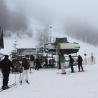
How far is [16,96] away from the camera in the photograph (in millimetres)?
16094

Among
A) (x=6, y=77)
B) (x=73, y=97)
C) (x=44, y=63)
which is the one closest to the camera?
(x=73, y=97)

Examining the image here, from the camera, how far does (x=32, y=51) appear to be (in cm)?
7612

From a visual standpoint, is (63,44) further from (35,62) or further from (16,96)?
(16,96)

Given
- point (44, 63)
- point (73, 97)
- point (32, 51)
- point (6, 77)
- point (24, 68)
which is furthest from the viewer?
point (32, 51)

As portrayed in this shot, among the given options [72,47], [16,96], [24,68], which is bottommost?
[16,96]

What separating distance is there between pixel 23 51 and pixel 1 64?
58.6 m

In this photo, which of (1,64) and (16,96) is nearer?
(16,96)

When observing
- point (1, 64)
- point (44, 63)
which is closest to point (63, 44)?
point (44, 63)

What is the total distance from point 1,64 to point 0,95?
3.45m

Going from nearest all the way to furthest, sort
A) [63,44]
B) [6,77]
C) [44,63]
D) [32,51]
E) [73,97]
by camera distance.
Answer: [73,97]
[6,77]
[63,44]
[44,63]
[32,51]

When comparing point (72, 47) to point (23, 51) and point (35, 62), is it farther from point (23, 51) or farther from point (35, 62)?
point (23, 51)

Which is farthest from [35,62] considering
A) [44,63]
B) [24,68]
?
[24,68]

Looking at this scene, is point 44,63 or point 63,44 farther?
point 44,63

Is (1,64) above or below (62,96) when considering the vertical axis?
above
